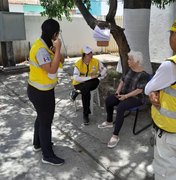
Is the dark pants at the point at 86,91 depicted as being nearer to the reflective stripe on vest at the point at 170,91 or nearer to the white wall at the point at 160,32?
the reflective stripe on vest at the point at 170,91

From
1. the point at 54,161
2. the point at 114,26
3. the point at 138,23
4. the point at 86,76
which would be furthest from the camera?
the point at 138,23

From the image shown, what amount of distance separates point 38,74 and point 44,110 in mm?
426

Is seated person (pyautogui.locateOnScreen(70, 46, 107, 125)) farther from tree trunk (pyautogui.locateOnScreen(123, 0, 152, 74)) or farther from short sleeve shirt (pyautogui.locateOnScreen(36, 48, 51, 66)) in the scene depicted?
short sleeve shirt (pyautogui.locateOnScreen(36, 48, 51, 66))

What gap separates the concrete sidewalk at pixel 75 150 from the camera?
10.4ft

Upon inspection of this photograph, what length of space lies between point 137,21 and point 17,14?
4.68m

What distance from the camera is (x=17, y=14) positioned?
8742 millimetres

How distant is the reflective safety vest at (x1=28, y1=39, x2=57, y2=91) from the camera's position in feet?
9.83

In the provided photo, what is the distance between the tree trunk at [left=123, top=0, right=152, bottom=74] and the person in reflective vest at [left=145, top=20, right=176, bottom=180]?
143 inches

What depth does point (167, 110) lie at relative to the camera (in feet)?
6.86

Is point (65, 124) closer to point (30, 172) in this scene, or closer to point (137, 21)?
point (30, 172)

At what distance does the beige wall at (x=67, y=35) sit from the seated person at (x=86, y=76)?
6744 millimetres

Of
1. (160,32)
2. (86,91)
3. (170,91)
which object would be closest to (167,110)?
(170,91)

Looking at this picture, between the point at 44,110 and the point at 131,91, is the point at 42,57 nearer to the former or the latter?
the point at 44,110

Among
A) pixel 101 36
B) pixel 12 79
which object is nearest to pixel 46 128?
pixel 101 36
